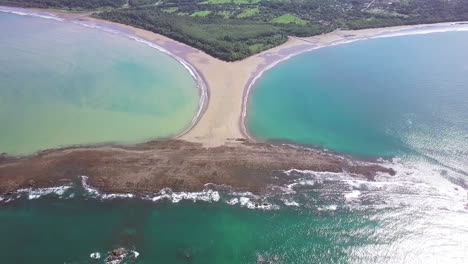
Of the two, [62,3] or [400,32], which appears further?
[62,3]

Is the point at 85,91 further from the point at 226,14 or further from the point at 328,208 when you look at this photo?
the point at 226,14

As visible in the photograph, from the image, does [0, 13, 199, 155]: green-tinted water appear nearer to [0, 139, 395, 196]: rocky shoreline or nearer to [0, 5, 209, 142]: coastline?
[0, 5, 209, 142]: coastline

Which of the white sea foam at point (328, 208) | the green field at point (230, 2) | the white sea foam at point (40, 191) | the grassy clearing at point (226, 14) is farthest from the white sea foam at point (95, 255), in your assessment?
the green field at point (230, 2)

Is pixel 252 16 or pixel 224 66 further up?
pixel 252 16

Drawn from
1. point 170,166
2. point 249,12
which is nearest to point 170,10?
point 249,12

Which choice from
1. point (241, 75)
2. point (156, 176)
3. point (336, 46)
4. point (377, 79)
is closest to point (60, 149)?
point (156, 176)

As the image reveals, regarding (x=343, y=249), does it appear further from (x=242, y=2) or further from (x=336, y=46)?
(x=242, y=2)
